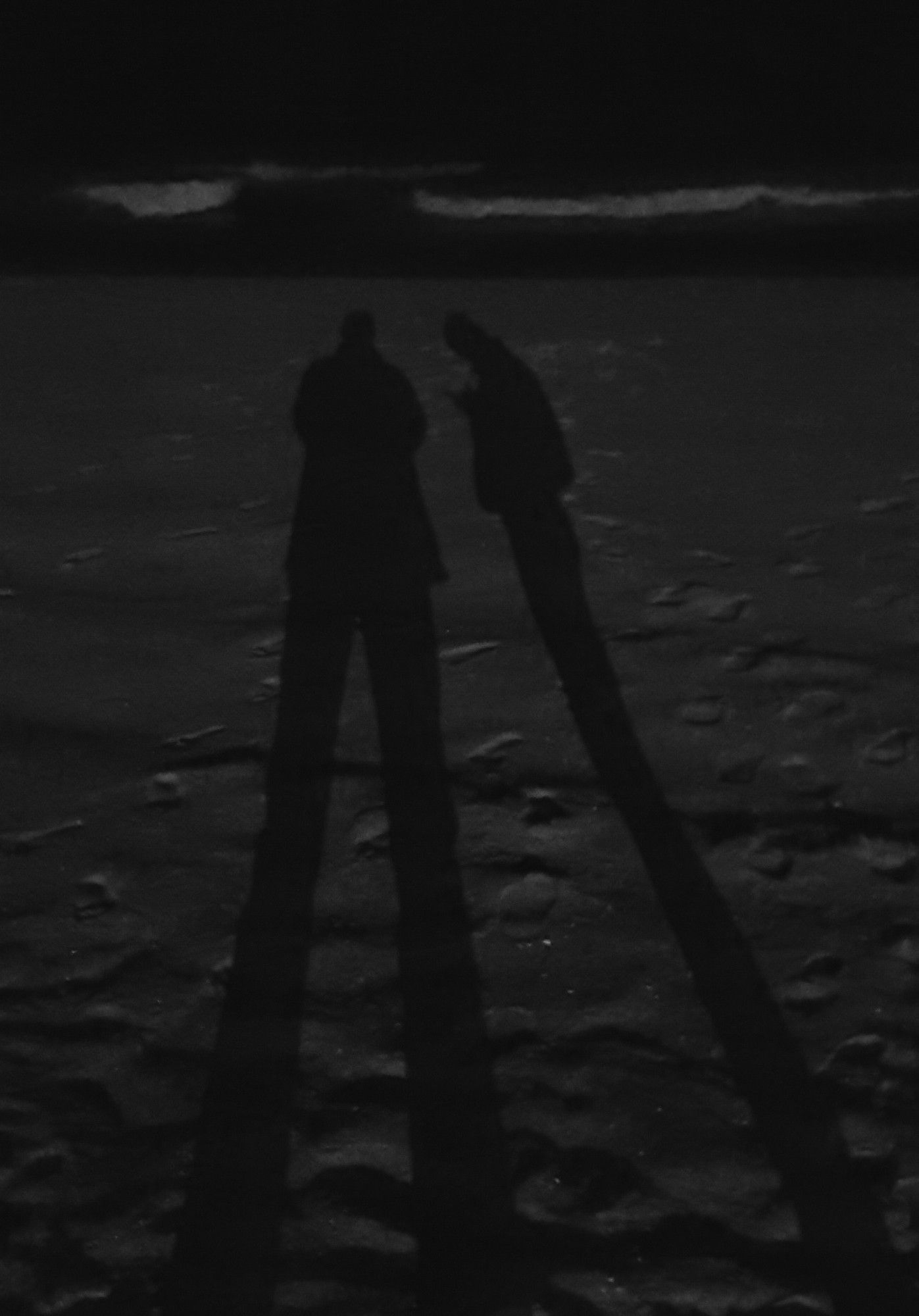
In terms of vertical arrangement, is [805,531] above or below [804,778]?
above

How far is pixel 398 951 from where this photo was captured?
3119mm

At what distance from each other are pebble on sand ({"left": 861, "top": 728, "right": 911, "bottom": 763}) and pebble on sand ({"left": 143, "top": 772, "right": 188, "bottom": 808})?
1805 millimetres

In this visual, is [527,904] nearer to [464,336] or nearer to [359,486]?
[359,486]

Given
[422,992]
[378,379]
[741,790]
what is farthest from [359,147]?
[422,992]

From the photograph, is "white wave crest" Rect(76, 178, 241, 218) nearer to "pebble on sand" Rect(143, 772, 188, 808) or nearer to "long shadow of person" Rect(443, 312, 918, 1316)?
"long shadow of person" Rect(443, 312, 918, 1316)

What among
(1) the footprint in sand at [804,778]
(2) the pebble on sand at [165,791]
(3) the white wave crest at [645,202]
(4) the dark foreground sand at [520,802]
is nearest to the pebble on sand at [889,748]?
(4) the dark foreground sand at [520,802]

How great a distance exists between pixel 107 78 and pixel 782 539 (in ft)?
15.1

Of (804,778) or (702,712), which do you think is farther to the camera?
(702,712)

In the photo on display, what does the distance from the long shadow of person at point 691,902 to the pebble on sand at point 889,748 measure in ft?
1.91

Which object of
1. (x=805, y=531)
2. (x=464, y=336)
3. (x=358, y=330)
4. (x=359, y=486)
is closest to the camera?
(x=805, y=531)

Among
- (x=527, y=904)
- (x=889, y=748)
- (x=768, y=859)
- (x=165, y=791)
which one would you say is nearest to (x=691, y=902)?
(x=768, y=859)

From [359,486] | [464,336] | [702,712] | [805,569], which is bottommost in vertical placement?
[702,712]

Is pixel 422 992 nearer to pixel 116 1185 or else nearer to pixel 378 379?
pixel 116 1185

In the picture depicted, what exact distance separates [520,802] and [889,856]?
3.00 ft
